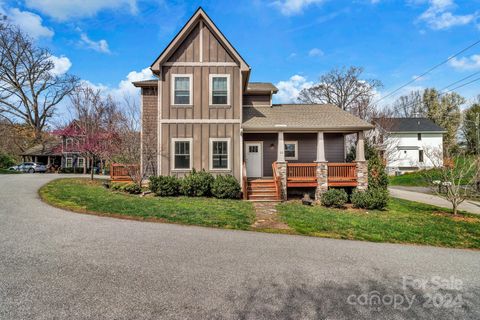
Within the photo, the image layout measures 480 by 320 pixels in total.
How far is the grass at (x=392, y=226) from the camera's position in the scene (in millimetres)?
6715

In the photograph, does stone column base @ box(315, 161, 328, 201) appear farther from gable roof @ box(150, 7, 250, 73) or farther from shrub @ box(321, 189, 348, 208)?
gable roof @ box(150, 7, 250, 73)

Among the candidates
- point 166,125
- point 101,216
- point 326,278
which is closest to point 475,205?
point 326,278

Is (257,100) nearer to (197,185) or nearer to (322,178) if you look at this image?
(322,178)

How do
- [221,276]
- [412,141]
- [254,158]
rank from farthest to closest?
[412,141] → [254,158] → [221,276]

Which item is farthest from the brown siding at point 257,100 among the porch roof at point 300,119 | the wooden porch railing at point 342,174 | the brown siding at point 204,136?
the wooden porch railing at point 342,174

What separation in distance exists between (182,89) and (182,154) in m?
3.59

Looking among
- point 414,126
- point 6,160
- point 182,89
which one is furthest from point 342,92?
point 6,160

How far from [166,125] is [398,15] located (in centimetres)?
1405

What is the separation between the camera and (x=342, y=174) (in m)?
13.0

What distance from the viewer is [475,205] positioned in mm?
13500

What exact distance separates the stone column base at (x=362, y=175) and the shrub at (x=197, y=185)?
7.56 meters

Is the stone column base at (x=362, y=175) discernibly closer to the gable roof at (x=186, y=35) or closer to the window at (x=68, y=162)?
the gable roof at (x=186, y=35)

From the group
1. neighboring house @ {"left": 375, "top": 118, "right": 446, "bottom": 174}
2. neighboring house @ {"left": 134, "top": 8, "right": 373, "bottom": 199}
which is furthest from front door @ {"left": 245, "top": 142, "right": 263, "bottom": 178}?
neighboring house @ {"left": 375, "top": 118, "right": 446, "bottom": 174}

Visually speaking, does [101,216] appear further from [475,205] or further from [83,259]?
[475,205]
